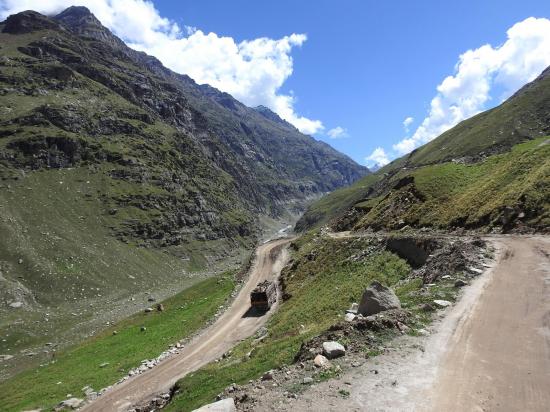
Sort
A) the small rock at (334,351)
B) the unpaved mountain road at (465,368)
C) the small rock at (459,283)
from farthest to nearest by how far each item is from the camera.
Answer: the small rock at (459,283), the small rock at (334,351), the unpaved mountain road at (465,368)

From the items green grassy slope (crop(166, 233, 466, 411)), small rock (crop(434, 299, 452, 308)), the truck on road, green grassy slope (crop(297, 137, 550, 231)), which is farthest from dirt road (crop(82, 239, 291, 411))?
green grassy slope (crop(297, 137, 550, 231))

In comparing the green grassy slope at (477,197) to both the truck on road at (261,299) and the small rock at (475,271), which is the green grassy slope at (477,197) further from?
the truck on road at (261,299)

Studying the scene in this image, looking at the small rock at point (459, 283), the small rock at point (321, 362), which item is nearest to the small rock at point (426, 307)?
the small rock at point (459, 283)

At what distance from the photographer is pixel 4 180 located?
156 metres

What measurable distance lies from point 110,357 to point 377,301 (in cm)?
4268

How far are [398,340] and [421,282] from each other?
1507 cm

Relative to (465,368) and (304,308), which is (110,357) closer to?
(304,308)

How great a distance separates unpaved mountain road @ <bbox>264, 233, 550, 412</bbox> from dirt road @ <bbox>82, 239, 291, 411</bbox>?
24630 mm

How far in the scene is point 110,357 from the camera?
53.7 m

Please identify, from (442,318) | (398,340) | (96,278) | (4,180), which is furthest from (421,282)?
(4,180)

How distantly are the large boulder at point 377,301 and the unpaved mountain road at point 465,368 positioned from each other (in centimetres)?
293

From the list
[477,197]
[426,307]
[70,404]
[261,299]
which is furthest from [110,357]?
[477,197]

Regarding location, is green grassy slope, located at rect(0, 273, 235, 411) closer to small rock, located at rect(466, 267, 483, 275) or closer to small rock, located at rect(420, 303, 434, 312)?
small rock, located at rect(420, 303, 434, 312)

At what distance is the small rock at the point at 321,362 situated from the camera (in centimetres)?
1819
